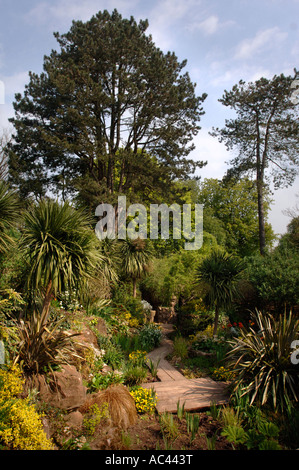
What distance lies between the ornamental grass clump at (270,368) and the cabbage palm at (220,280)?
114 inches

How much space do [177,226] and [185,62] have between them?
38.7 feet

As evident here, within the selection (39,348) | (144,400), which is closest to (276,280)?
(144,400)

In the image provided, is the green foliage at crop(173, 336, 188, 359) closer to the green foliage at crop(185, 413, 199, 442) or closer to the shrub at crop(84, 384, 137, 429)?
the shrub at crop(84, 384, 137, 429)

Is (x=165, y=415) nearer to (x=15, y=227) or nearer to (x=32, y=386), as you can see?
(x=32, y=386)

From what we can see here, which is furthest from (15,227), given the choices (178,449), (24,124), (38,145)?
(24,124)

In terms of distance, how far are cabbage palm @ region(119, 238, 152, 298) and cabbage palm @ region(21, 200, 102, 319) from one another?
5.84 metres

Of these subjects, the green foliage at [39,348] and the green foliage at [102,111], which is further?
the green foliage at [102,111]

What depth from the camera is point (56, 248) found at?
19.4 ft

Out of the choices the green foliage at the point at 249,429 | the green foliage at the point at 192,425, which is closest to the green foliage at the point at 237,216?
the green foliage at the point at 249,429

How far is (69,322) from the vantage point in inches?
274

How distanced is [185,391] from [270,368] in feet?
5.74

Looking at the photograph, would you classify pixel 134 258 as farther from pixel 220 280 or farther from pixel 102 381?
pixel 102 381

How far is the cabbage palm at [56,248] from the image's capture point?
5.84m

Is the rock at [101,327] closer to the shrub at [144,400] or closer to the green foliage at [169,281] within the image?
the shrub at [144,400]
